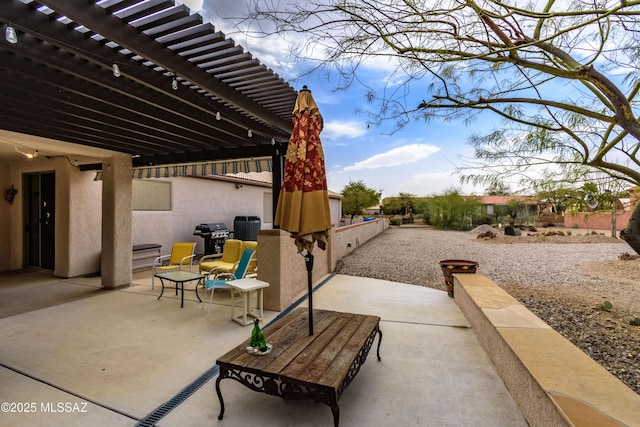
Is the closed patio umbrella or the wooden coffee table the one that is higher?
the closed patio umbrella

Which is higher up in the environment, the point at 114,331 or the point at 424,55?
the point at 424,55

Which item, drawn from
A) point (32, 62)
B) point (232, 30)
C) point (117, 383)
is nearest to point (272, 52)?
point (232, 30)

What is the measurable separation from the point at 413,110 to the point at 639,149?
2352 mm

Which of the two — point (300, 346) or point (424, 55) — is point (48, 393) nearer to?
point (300, 346)

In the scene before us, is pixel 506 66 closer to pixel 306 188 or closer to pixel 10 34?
pixel 306 188

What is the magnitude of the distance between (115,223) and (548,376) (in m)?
7.72

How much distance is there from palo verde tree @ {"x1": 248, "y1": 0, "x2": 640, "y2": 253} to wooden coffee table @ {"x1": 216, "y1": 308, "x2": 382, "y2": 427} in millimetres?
2756

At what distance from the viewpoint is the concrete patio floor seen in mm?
2553

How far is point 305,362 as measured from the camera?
Result: 7.78ft

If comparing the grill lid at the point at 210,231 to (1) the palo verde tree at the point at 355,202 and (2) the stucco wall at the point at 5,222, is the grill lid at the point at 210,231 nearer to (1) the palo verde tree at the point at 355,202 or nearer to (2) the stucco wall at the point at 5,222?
(2) the stucco wall at the point at 5,222

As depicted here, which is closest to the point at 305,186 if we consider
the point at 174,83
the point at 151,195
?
the point at 174,83

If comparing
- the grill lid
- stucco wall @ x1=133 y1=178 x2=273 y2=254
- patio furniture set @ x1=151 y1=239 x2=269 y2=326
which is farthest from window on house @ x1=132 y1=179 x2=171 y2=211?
patio furniture set @ x1=151 y1=239 x2=269 y2=326

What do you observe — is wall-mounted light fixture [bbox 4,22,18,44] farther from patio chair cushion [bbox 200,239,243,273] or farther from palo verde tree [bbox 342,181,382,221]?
palo verde tree [bbox 342,181,382,221]

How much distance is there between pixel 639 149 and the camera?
10.4 ft
